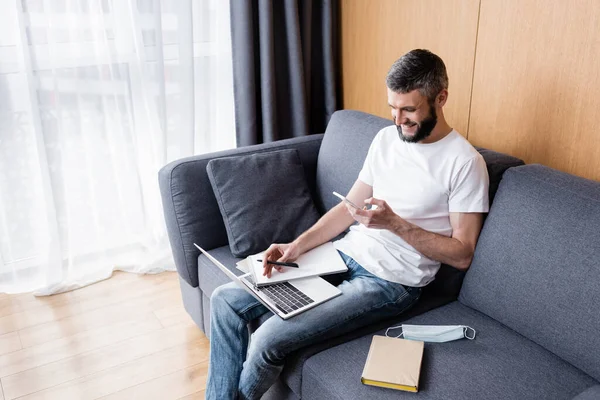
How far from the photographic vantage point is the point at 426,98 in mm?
1880

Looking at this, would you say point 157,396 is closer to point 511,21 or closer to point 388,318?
point 388,318

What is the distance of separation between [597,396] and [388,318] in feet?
2.18

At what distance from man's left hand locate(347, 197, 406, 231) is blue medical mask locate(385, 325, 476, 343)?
32cm

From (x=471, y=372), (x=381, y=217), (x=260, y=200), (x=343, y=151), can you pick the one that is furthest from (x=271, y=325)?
(x=343, y=151)

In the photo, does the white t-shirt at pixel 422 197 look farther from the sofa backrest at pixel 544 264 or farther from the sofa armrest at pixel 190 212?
the sofa armrest at pixel 190 212

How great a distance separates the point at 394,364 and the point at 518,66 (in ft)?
3.81

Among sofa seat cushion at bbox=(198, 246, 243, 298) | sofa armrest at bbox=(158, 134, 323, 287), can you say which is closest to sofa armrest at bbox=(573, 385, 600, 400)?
sofa seat cushion at bbox=(198, 246, 243, 298)

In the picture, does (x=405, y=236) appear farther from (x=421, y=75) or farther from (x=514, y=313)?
(x=421, y=75)

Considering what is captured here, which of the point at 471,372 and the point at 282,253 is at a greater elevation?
the point at 282,253

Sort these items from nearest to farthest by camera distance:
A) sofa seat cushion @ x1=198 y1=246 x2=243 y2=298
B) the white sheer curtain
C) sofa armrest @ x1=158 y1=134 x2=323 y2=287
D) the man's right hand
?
1. the man's right hand
2. sofa seat cushion @ x1=198 y1=246 x2=243 y2=298
3. sofa armrest @ x1=158 y1=134 x2=323 y2=287
4. the white sheer curtain

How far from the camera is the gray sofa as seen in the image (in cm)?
157

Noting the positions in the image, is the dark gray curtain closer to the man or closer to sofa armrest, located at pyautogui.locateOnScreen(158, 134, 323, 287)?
sofa armrest, located at pyautogui.locateOnScreen(158, 134, 323, 287)

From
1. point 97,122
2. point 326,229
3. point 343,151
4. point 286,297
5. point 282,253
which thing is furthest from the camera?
point 97,122

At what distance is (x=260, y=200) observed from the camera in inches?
92.9
